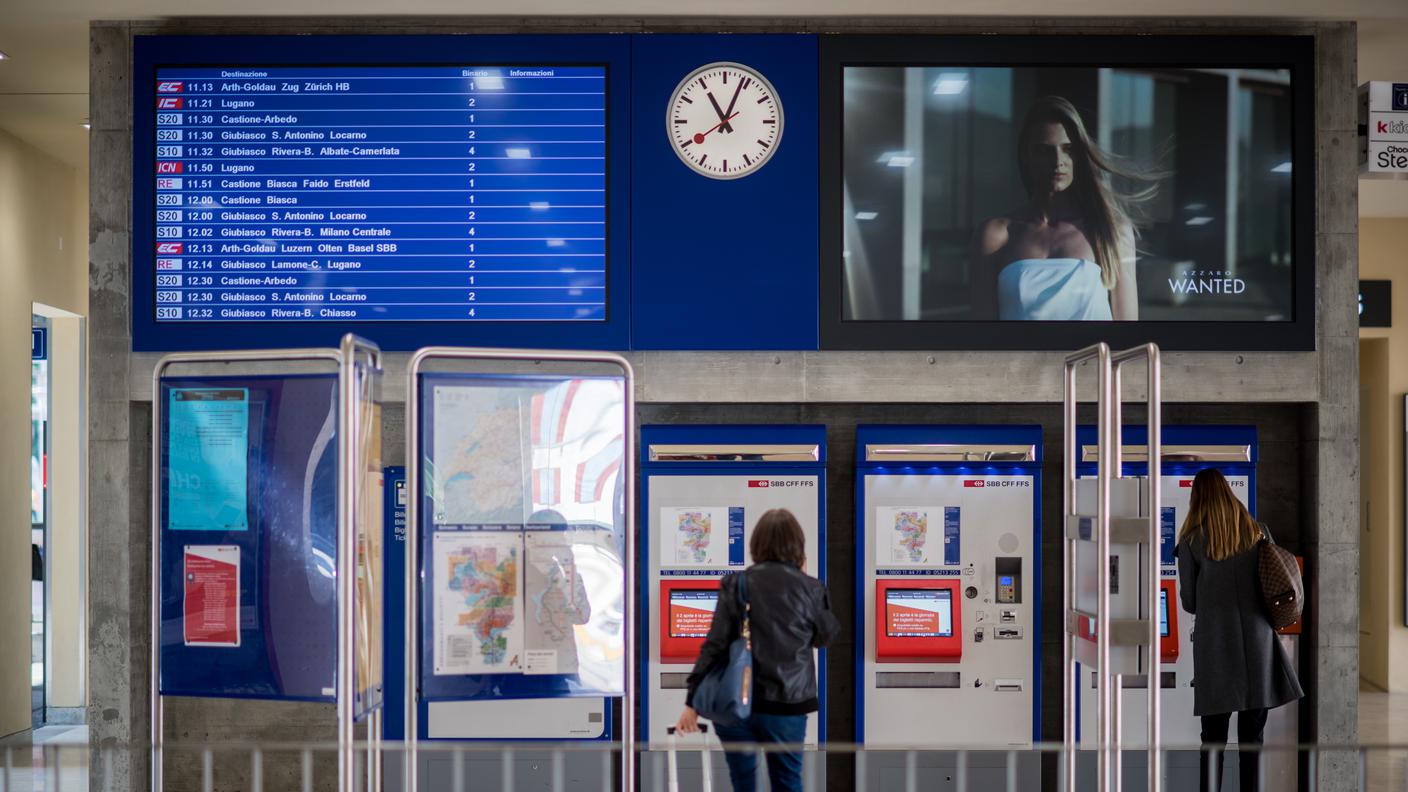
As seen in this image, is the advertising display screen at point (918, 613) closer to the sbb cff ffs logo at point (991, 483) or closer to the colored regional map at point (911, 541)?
the colored regional map at point (911, 541)

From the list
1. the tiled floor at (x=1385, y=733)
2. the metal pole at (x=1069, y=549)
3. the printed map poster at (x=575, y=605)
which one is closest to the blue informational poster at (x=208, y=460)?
the printed map poster at (x=575, y=605)

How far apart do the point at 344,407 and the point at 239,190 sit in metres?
2.25

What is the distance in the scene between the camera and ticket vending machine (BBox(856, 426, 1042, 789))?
5.36 metres

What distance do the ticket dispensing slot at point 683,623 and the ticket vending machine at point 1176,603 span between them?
1736 millimetres

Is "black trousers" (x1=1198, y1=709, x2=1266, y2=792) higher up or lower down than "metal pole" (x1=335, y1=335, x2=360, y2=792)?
lower down

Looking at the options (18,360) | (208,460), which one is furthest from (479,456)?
(18,360)

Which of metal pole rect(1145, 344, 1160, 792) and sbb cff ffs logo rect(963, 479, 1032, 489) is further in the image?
sbb cff ffs logo rect(963, 479, 1032, 489)

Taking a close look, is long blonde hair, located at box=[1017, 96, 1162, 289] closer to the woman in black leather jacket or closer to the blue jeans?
the woman in black leather jacket

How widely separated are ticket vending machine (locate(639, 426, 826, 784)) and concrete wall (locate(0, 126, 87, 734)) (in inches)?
177

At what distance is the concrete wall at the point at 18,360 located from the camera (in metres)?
7.40

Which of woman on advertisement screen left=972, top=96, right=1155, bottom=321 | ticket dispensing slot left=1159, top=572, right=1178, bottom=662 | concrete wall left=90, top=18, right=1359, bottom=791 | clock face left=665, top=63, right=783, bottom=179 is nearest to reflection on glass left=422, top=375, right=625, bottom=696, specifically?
concrete wall left=90, top=18, right=1359, bottom=791

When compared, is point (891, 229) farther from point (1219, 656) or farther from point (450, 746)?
point (450, 746)

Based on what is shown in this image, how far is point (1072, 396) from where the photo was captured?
498 cm

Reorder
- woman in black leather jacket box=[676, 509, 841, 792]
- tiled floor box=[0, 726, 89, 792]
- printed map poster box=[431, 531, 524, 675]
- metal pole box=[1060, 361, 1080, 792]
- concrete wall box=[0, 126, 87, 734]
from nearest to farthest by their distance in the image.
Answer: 1. printed map poster box=[431, 531, 524, 675]
2. woman in black leather jacket box=[676, 509, 841, 792]
3. metal pole box=[1060, 361, 1080, 792]
4. tiled floor box=[0, 726, 89, 792]
5. concrete wall box=[0, 126, 87, 734]
